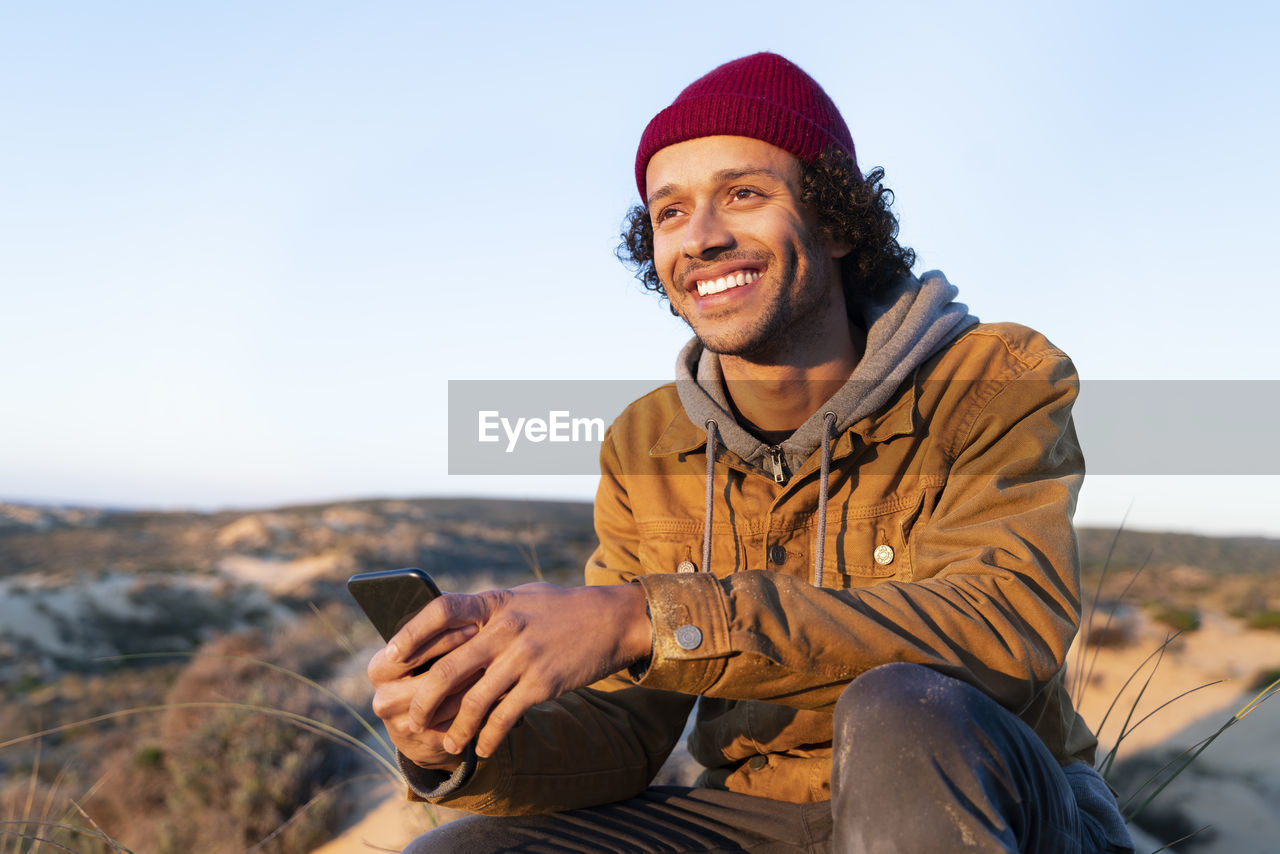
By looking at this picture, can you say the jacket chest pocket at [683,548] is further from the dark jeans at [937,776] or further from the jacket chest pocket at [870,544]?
the dark jeans at [937,776]

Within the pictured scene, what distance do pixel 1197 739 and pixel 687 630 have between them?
16.8 feet

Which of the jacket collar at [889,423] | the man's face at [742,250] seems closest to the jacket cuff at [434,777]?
the jacket collar at [889,423]

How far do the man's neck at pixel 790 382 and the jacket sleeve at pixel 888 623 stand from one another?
0.87m

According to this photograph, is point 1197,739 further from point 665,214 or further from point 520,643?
point 520,643

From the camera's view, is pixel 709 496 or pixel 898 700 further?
pixel 709 496

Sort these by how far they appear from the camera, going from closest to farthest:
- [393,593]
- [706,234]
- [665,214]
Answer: [393,593] → [706,234] → [665,214]

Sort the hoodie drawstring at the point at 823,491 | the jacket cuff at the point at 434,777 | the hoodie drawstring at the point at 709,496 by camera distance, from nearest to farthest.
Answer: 1. the jacket cuff at the point at 434,777
2. the hoodie drawstring at the point at 823,491
3. the hoodie drawstring at the point at 709,496

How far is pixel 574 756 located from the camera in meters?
1.92

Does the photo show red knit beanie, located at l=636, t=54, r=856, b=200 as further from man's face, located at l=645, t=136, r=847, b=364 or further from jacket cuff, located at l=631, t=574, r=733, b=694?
jacket cuff, located at l=631, t=574, r=733, b=694

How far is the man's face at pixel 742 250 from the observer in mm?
2385

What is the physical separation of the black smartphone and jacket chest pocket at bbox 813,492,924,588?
103 cm

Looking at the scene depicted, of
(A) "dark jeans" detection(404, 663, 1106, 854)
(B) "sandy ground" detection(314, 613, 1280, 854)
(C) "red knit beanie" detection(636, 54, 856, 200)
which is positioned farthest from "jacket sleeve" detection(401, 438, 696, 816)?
(B) "sandy ground" detection(314, 613, 1280, 854)

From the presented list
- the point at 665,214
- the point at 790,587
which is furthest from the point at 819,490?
the point at 665,214

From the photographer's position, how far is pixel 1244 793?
4633 mm
